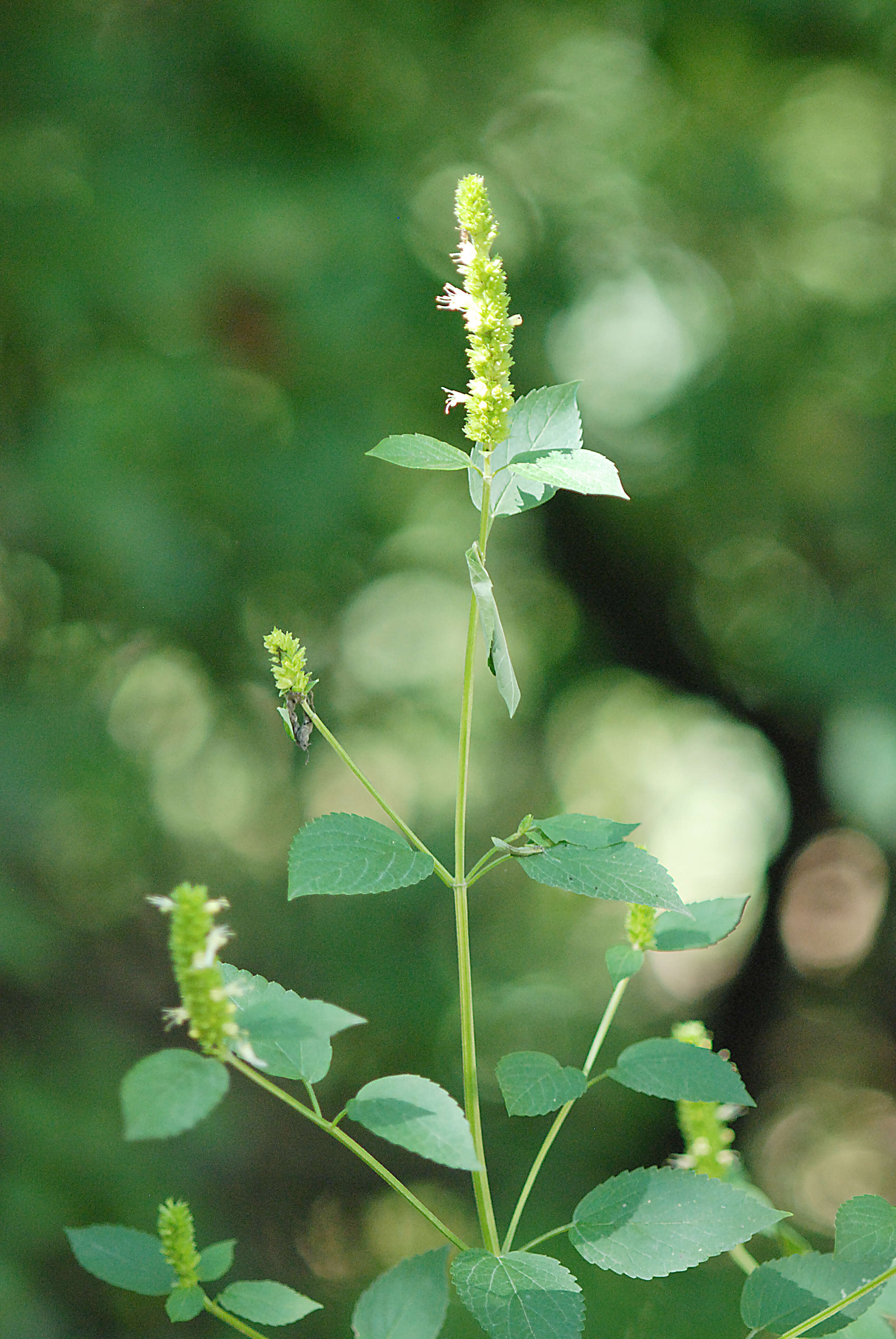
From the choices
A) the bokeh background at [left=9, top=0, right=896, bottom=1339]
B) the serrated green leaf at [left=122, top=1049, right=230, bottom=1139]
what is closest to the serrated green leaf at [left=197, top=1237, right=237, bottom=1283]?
the serrated green leaf at [left=122, top=1049, right=230, bottom=1139]

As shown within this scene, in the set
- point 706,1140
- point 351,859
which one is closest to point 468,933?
point 351,859

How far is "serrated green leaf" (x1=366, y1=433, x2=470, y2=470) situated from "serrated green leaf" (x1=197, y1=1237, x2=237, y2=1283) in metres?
0.20

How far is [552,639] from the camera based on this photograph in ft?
7.98

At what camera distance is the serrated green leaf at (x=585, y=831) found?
27 centimetres

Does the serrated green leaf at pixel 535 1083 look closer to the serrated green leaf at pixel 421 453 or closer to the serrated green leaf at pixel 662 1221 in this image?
the serrated green leaf at pixel 662 1221

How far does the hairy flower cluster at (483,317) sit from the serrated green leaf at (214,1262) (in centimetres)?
22

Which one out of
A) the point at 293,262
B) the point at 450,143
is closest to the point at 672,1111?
the point at 293,262

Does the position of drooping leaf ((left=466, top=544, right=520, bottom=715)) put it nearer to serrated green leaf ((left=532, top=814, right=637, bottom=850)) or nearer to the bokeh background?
serrated green leaf ((left=532, top=814, right=637, bottom=850))

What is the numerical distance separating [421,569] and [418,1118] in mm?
2106

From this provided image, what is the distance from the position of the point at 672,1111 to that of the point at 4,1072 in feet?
4.16

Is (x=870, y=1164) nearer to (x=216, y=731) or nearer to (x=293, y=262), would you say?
(x=216, y=731)

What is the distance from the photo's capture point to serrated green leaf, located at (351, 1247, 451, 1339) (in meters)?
0.27

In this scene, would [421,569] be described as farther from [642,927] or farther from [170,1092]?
[170,1092]

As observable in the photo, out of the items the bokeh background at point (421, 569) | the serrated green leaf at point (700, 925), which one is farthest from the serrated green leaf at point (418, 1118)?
the bokeh background at point (421, 569)
